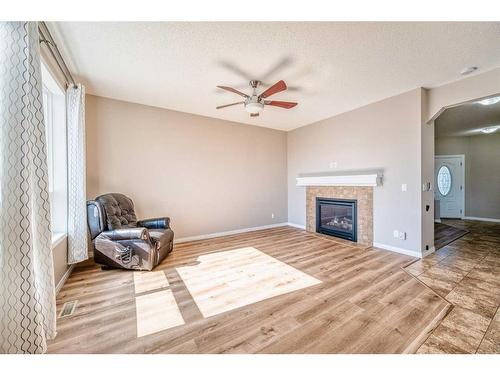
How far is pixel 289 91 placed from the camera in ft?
11.1

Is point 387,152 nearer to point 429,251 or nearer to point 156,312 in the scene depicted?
point 429,251

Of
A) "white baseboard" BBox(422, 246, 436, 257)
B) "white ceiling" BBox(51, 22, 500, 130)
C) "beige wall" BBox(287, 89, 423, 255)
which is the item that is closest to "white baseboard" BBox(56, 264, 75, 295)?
"white ceiling" BBox(51, 22, 500, 130)

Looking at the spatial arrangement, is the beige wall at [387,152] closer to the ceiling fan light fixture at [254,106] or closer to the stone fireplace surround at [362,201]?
the stone fireplace surround at [362,201]

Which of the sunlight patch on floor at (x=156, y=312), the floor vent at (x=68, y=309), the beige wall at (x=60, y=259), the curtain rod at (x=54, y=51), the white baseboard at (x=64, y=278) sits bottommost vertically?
the floor vent at (x=68, y=309)

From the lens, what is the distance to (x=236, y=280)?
8.56 feet

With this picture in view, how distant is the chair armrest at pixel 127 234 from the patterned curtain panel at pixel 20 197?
1.29 meters

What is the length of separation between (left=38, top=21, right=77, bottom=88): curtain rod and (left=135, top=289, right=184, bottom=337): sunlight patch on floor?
2703 millimetres

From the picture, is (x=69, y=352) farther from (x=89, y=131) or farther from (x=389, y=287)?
(x=89, y=131)

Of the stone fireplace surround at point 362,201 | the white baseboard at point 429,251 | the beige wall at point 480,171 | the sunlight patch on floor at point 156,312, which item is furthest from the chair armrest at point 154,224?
the beige wall at point 480,171

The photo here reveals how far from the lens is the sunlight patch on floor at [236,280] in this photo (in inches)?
85.4

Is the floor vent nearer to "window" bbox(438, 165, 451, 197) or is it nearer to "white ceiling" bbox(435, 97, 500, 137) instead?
"white ceiling" bbox(435, 97, 500, 137)

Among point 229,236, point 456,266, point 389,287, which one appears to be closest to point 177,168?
point 229,236

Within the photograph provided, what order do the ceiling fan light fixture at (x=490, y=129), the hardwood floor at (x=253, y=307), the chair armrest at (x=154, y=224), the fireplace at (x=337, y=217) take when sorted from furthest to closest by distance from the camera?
the ceiling fan light fixture at (x=490, y=129) → the fireplace at (x=337, y=217) → the chair armrest at (x=154, y=224) → the hardwood floor at (x=253, y=307)

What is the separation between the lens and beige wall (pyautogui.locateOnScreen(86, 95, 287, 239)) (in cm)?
366
